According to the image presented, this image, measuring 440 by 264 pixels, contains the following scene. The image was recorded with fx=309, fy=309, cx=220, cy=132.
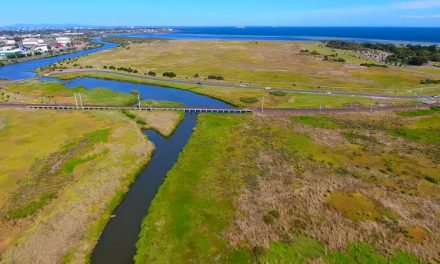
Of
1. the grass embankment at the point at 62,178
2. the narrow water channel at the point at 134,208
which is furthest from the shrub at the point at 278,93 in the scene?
the narrow water channel at the point at 134,208

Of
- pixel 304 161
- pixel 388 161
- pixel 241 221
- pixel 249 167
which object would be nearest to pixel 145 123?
pixel 249 167

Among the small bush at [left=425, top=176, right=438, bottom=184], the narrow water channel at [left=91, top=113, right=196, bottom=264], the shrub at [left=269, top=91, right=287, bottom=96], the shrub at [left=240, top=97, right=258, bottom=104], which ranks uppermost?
the shrub at [left=269, top=91, right=287, bottom=96]

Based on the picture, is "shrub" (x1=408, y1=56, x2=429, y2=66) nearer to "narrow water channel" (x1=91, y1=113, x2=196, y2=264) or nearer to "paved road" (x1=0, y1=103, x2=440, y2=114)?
"paved road" (x1=0, y1=103, x2=440, y2=114)

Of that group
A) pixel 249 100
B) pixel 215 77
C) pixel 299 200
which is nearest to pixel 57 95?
pixel 215 77

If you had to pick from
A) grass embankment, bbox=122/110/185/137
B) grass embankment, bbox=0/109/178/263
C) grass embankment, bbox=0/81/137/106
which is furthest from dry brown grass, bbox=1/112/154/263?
grass embankment, bbox=0/81/137/106

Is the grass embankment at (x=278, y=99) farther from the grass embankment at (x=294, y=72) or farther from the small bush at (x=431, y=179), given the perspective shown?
the small bush at (x=431, y=179)
